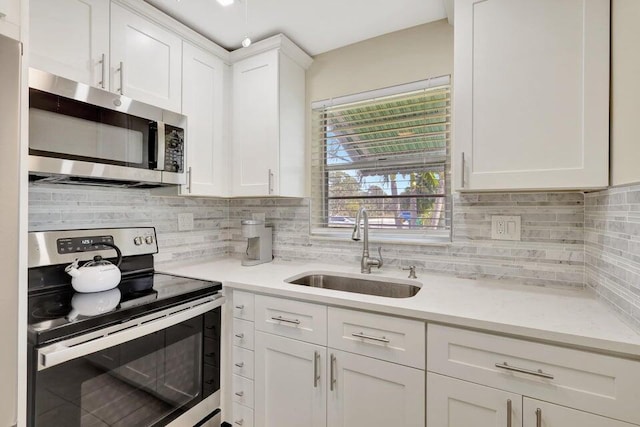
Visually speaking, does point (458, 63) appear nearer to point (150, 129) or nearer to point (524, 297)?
point (524, 297)

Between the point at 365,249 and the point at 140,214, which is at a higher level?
the point at 140,214

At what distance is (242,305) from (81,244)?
0.82 m

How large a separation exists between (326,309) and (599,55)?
1.41 meters

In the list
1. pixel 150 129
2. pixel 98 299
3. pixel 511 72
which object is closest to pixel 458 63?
pixel 511 72

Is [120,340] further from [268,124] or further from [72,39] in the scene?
[268,124]

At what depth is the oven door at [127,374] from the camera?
97cm

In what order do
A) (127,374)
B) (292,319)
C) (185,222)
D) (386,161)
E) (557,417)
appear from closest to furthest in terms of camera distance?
(557,417) → (127,374) → (292,319) → (386,161) → (185,222)

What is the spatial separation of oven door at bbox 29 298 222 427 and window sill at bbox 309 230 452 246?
32.5 inches

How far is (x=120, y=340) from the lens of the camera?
1.15 meters

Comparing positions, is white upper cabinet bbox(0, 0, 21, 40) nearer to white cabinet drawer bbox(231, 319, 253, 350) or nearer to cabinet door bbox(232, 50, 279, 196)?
cabinet door bbox(232, 50, 279, 196)

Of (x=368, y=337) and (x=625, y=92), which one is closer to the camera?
(x=625, y=92)

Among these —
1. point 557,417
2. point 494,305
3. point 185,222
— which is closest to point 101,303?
point 185,222

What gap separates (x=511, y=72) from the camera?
1250mm

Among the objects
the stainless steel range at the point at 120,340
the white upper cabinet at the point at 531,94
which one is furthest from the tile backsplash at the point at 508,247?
the stainless steel range at the point at 120,340
